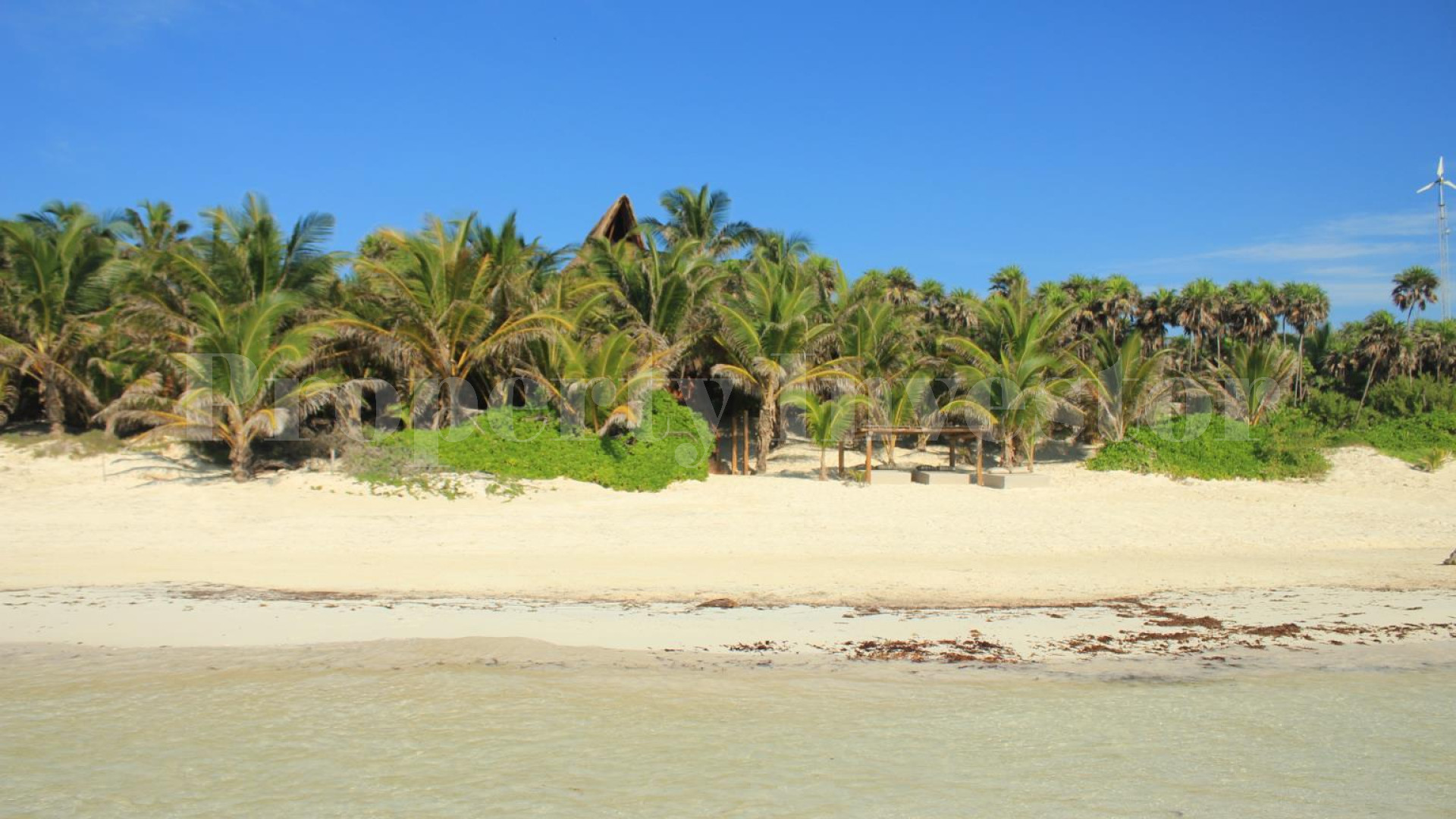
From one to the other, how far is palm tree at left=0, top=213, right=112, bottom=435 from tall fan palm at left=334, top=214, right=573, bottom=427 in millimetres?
5796

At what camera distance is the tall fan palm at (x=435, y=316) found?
19.0 meters

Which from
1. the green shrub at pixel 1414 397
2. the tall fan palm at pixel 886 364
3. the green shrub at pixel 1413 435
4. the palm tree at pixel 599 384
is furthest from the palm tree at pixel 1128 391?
the palm tree at pixel 599 384

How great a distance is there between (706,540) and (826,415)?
8025 mm

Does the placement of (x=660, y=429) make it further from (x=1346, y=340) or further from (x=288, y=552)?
(x=1346, y=340)

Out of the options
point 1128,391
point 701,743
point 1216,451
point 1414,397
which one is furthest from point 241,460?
point 1414,397

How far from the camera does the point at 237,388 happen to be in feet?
54.3

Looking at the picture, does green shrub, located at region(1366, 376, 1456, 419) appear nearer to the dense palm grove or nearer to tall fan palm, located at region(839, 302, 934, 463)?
the dense palm grove

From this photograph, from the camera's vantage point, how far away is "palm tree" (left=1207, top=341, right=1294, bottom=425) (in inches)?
1046

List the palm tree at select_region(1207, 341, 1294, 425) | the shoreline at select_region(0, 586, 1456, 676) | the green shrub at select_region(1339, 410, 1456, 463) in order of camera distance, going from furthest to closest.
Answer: the palm tree at select_region(1207, 341, 1294, 425), the green shrub at select_region(1339, 410, 1456, 463), the shoreline at select_region(0, 586, 1456, 676)

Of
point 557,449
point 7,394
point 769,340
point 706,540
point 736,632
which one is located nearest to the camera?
point 736,632

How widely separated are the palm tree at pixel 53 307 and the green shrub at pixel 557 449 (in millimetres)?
7928

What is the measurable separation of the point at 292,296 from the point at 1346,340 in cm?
4304

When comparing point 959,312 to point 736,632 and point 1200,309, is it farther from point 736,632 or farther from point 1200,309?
point 736,632

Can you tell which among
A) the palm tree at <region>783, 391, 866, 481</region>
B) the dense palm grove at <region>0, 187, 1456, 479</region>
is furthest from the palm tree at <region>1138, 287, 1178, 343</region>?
the palm tree at <region>783, 391, 866, 481</region>
